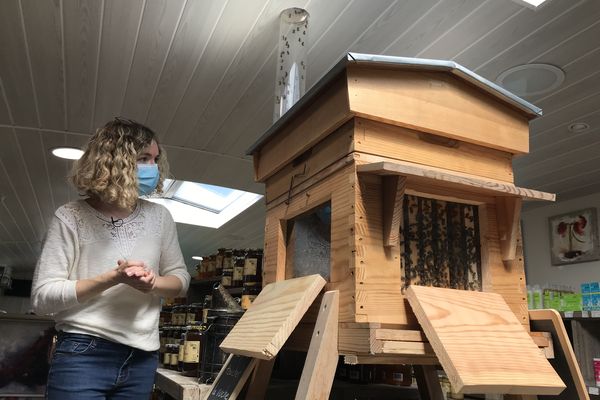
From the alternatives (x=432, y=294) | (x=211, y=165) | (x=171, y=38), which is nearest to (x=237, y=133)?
(x=211, y=165)

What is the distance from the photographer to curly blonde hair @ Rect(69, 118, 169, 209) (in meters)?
1.43

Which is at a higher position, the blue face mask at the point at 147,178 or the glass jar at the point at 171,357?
the blue face mask at the point at 147,178

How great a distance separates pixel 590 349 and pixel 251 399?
308cm

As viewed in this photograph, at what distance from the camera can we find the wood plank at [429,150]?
135cm

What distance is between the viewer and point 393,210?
127 cm

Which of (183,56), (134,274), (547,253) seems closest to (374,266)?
(134,274)

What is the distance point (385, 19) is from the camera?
2.41 meters

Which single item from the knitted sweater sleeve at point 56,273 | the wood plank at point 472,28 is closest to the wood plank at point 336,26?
the wood plank at point 472,28

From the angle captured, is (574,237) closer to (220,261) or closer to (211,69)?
(220,261)

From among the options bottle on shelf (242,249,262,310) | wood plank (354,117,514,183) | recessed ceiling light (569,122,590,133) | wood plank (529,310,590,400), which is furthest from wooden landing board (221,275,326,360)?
recessed ceiling light (569,122,590,133)

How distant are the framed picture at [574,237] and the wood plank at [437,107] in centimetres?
387

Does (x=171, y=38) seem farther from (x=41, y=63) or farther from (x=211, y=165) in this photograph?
(x=211, y=165)

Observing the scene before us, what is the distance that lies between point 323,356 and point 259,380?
1.51 feet

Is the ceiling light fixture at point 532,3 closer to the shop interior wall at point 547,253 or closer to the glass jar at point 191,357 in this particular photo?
the glass jar at point 191,357
